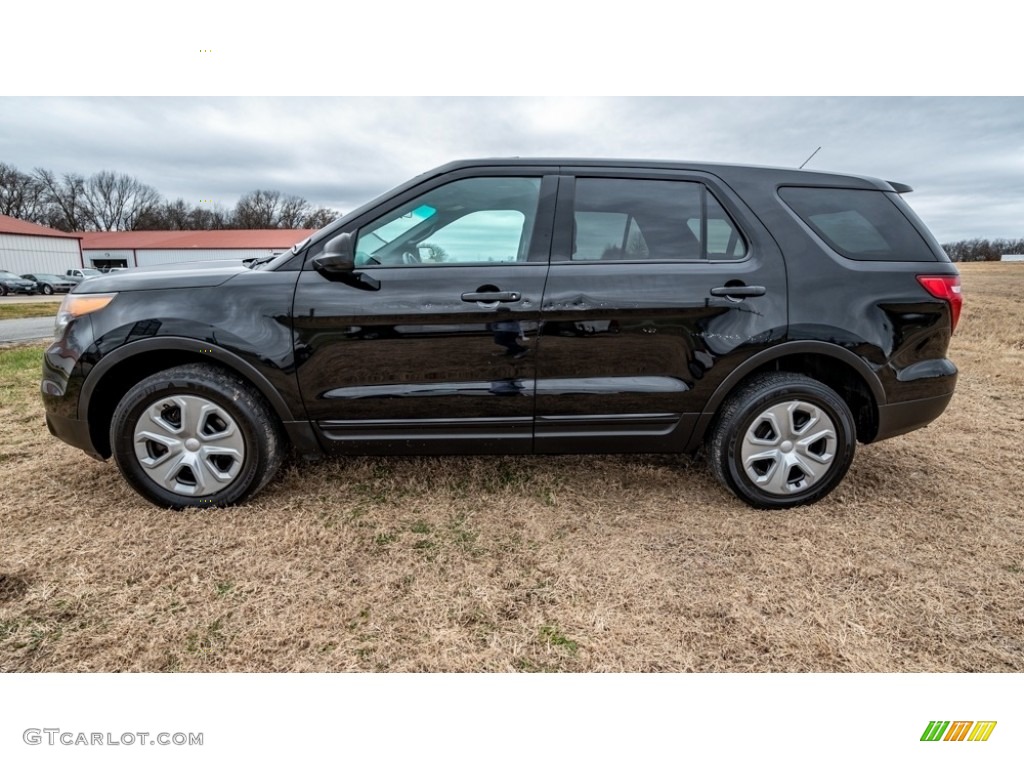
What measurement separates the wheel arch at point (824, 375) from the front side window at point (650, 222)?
56cm

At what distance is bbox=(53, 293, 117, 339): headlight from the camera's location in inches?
108

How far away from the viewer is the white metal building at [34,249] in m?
38.8

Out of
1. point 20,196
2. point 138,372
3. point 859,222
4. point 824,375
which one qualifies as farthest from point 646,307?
point 20,196

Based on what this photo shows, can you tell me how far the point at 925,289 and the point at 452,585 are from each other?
8.87 feet

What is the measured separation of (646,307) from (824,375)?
1.12 m

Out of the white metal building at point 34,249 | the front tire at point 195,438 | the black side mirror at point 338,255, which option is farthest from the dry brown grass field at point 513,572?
the white metal building at point 34,249

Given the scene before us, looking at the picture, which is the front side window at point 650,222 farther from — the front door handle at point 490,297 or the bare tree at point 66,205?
the bare tree at point 66,205

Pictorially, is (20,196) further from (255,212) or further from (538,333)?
(538,333)

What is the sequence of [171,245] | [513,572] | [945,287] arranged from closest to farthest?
[513,572] → [945,287] → [171,245]

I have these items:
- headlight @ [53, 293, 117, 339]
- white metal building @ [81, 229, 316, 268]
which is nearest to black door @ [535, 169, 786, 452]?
headlight @ [53, 293, 117, 339]

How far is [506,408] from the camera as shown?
9.14ft

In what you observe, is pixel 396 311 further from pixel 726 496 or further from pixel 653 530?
pixel 726 496

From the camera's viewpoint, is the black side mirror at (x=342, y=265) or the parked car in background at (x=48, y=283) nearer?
the black side mirror at (x=342, y=265)

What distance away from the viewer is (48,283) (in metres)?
30.2
